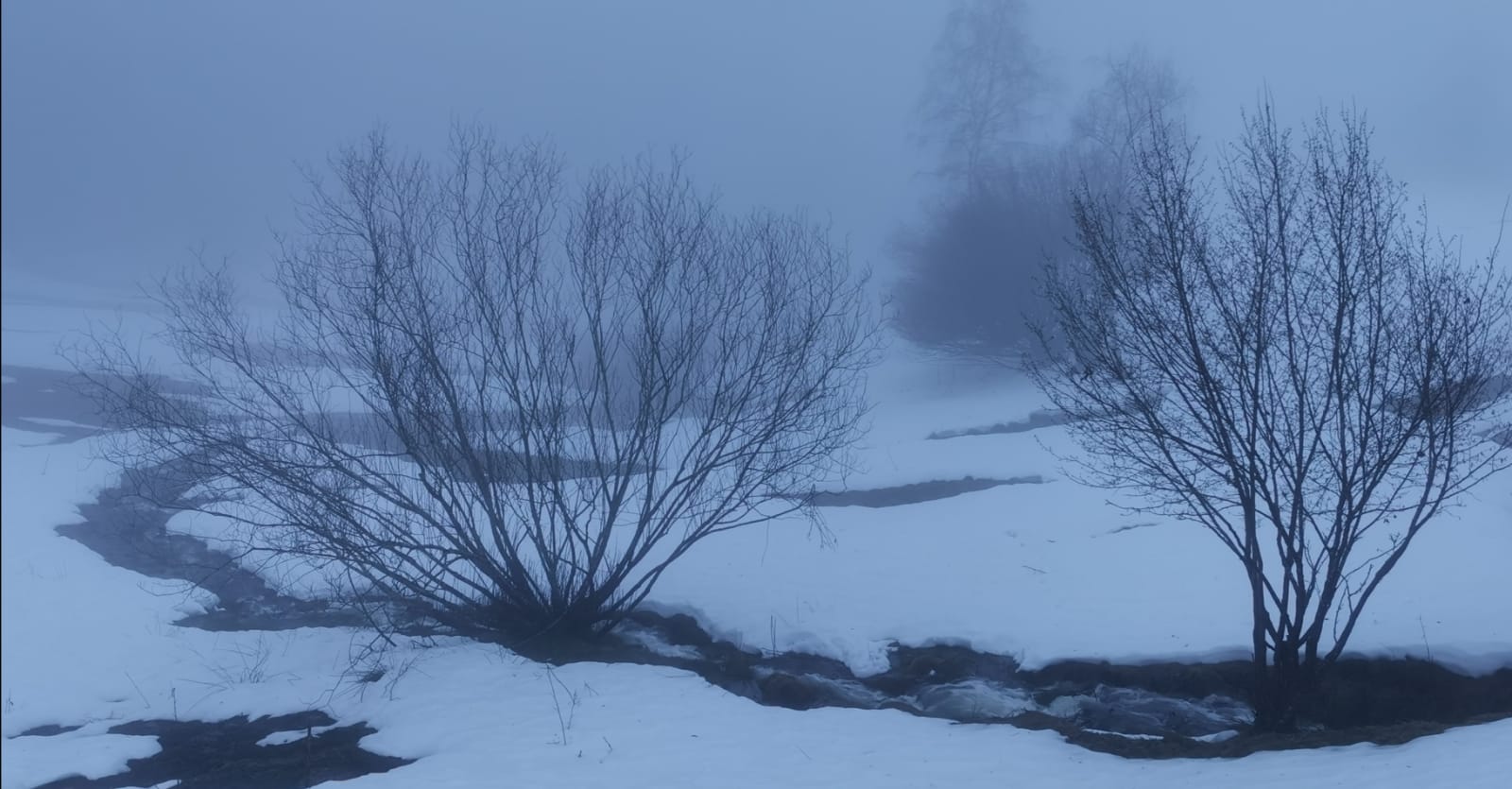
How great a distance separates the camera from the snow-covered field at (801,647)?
22.6 ft

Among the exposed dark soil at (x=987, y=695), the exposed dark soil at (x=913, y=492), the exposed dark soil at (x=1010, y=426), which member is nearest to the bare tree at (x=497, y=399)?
the exposed dark soil at (x=987, y=695)

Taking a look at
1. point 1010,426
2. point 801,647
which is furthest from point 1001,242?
point 801,647

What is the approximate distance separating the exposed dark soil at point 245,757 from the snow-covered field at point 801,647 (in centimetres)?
18

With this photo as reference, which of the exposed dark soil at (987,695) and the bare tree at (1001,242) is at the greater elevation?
the bare tree at (1001,242)

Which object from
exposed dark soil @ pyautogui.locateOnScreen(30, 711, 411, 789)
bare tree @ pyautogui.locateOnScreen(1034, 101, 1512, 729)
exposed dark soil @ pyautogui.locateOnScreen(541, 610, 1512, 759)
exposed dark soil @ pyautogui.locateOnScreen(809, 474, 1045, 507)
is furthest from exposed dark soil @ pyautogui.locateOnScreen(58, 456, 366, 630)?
exposed dark soil @ pyautogui.locateOnScreen(809, 474, 1045, 507)

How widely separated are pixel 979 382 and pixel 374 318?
2001cm

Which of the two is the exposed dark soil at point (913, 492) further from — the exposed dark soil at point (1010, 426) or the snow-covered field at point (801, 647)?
the exposed dark soil at point (1010, 426)

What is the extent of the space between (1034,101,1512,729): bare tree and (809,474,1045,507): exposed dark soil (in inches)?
412

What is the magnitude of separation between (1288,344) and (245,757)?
8.22m

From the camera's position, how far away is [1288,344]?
750 centimetres

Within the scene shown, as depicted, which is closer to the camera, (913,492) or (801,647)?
(801,647)

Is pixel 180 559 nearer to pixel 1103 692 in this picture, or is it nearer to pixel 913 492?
pixel 913 492

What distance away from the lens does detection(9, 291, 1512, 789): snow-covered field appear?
6902 mm

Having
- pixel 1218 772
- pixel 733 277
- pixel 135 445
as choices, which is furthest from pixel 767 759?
pixel 135 445
